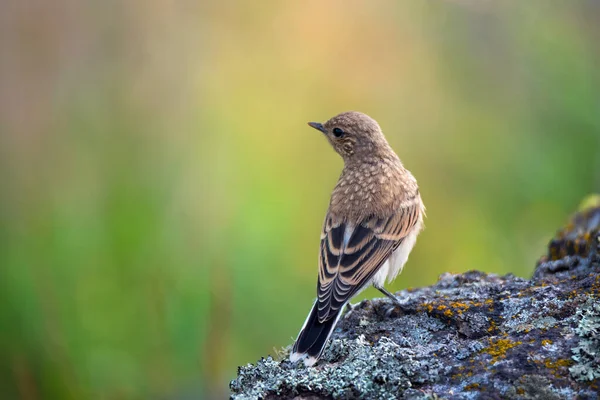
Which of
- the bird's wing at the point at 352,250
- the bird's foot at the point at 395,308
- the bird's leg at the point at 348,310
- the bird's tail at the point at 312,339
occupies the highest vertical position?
the bird's wing at the point at 352,250

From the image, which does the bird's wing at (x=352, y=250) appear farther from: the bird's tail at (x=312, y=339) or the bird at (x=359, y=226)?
the bird's tail at (x=312, y=339)

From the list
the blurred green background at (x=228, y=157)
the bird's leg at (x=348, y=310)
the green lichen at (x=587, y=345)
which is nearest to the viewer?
the green lichen at (x=587, y=345)

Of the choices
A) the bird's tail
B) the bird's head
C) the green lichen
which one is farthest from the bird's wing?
the green lichen

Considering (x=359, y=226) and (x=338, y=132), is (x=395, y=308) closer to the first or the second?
(x=359, y=226)


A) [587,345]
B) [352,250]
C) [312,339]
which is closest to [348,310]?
[352,250]

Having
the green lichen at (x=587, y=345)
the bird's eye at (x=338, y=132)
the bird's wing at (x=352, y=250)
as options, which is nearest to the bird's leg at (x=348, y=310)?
the bird's wing at (x=352, y=250)

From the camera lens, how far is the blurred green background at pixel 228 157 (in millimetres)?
6797

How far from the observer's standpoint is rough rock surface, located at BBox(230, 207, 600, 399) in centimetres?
329

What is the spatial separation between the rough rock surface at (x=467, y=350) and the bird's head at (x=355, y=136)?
1.92m

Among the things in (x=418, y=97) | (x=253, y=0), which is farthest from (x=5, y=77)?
(x=418, y=97)

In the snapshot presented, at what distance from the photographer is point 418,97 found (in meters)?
8.95

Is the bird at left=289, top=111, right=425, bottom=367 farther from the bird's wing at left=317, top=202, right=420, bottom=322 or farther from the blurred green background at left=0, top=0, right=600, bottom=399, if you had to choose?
the blurred green background at left=0, top=0, right=600, bottom=399

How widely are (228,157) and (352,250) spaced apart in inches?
139

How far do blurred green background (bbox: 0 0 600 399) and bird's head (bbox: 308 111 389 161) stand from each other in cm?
159
